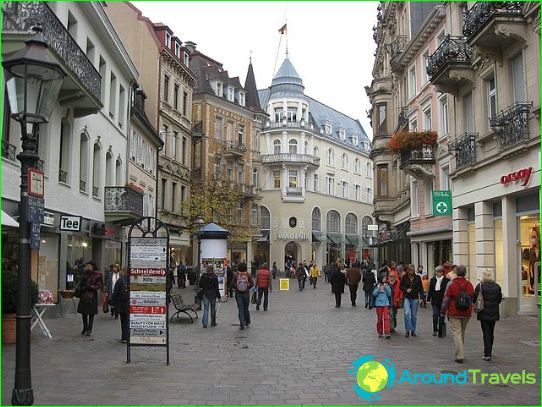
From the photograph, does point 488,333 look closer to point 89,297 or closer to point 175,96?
point 89,297

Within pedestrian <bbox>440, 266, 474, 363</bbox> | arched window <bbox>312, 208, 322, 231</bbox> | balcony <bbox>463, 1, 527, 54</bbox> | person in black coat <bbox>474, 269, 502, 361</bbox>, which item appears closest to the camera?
pedestrian <bbox>440, 266, 474, 363</bbox>

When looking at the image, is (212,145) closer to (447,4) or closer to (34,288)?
(447,4)

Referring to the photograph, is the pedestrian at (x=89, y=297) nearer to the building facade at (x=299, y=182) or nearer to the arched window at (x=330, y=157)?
the building facade at (x=299, y=182)

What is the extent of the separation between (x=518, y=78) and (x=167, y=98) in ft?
88.2

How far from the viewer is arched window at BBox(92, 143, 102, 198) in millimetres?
23675

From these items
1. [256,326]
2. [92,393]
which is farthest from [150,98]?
[92,393]

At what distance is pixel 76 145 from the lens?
821 inches

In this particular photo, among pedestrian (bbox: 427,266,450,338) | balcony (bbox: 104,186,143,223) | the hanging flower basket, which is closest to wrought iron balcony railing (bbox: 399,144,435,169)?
the hanging flower basket

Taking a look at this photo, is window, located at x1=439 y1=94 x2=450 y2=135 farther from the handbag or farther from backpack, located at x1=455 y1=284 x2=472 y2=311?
backpack, located at x1=455 y1=284 x2=472 y2=311

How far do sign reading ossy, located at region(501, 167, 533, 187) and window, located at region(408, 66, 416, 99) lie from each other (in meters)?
14.2

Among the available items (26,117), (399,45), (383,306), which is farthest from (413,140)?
(26,117)

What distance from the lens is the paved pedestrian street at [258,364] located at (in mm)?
8156

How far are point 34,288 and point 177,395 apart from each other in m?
6.03

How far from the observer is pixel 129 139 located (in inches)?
1152
